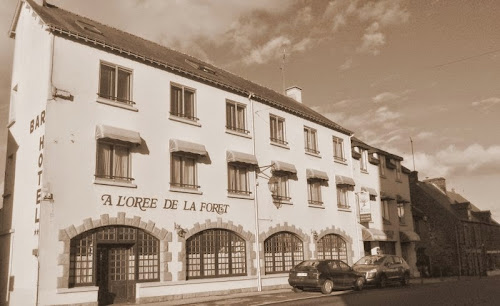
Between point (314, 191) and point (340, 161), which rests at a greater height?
point (340, 161)

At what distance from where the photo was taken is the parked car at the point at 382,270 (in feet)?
76.6

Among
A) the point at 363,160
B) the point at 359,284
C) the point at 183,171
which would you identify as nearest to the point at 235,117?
the point at 183,171

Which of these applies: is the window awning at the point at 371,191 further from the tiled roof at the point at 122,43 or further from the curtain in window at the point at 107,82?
the curtain in window at the point at 107,82

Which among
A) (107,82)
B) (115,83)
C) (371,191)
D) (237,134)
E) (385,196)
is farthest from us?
(385,196)

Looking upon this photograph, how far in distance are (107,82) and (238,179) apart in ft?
26.9

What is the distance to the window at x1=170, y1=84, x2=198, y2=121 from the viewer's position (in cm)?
2116

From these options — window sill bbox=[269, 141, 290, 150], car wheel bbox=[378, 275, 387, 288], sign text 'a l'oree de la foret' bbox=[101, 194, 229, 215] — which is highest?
window sill bbox=[269, 141, 290, 150]

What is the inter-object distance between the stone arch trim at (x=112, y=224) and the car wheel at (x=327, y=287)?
6.51 meters

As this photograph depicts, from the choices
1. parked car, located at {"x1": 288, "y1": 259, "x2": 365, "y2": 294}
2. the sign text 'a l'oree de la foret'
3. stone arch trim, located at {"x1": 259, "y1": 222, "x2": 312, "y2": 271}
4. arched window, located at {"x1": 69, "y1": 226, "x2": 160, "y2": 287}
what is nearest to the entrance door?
arched window, located at {"x1": 69, "y1": 226, "x2": 160, "y2": 287}

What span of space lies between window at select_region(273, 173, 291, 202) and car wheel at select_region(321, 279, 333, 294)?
6.12m

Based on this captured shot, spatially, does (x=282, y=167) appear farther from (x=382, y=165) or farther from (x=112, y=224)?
A: (x=382, y=165)

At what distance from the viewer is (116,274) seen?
17859mm

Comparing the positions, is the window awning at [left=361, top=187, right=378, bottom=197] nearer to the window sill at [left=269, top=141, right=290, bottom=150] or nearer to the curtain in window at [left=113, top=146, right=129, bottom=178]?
the window sill at [left=269, top=141, right=290, bottom=150]

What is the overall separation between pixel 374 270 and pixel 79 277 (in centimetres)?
1421
